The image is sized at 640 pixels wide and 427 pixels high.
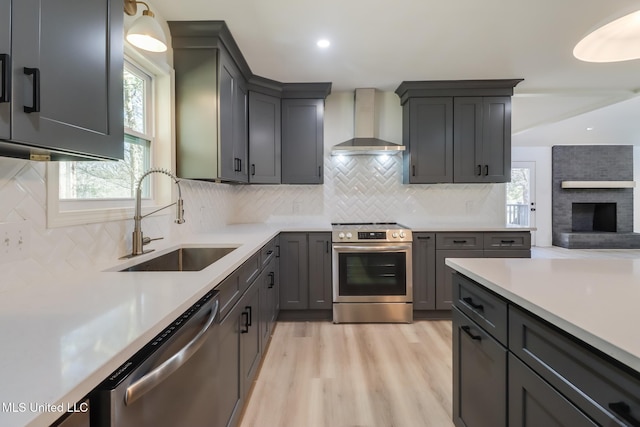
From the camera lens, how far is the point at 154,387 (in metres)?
0.79

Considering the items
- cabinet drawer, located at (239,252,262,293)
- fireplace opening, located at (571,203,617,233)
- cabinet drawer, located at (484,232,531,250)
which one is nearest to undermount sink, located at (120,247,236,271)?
cabinet drawer, located at (239,252,262,293)

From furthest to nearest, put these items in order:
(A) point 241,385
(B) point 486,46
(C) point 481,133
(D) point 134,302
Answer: (C) point 481,133
(B) point 486,46
(A) point 241,385
(D) point 134,302

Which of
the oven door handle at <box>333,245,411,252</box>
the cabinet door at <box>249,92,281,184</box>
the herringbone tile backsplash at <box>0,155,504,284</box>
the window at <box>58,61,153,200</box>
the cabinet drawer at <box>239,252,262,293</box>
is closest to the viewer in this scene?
the window at <box>58,61,153,200</box>

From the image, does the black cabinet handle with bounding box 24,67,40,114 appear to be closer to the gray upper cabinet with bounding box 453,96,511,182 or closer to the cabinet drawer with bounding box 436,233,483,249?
the cabinet drawer with bounding box 436,233,483,249

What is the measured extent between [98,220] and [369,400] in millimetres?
1828

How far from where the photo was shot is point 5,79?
70 cm

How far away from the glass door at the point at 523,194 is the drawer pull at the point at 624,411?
26.7 feet

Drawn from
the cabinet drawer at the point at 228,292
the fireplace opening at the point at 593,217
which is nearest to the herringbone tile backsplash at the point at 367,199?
the cabinet drawer at the point at 228,292

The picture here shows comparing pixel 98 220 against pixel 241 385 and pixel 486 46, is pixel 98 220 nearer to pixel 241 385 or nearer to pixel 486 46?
pixel 241 385

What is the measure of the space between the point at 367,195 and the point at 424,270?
109cm

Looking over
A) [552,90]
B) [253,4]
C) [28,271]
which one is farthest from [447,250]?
[28,271]

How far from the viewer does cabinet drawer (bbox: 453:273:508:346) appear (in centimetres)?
115

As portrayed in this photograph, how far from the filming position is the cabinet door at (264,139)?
3.21m

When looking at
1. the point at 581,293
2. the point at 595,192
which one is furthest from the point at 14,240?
the point at 595,192
